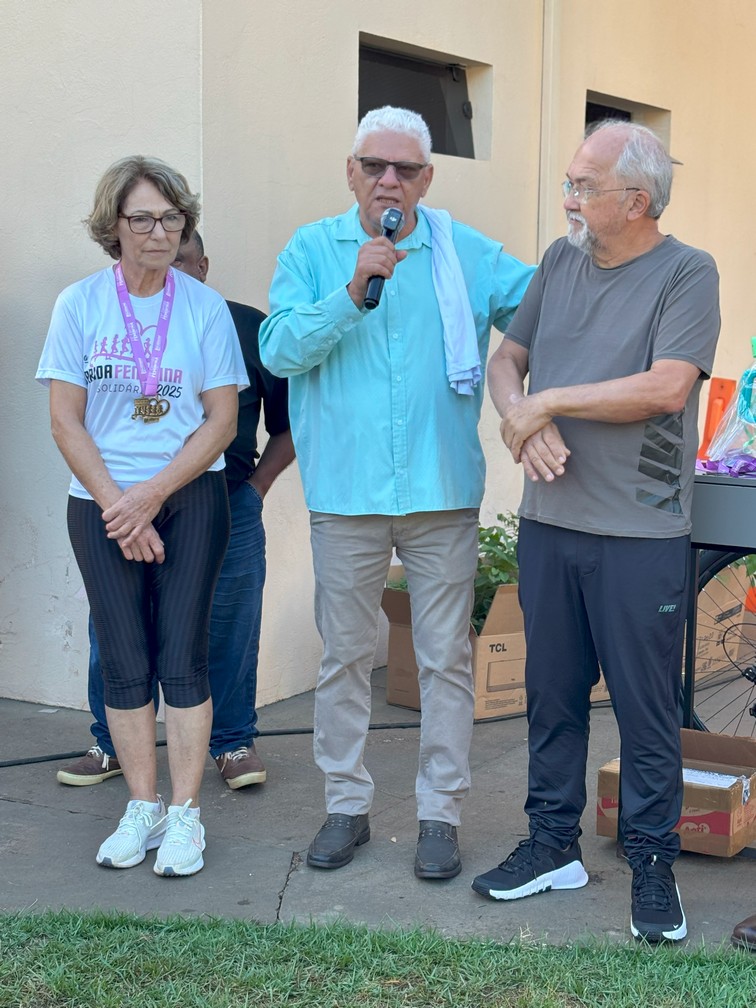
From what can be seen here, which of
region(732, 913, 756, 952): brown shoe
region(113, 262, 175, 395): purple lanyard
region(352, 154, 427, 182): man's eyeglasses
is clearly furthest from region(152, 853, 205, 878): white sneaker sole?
region(352, 154, 427, 182): man's eyeglasses

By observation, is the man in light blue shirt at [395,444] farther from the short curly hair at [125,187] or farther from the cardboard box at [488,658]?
the cardboard box at [488,658]

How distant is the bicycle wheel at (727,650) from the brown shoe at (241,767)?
5.96ft

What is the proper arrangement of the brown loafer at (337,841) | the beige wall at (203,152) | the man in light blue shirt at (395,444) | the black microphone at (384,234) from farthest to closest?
the beige wall at (203,152) < the brown loafer at (337,841) < the man in light blue shirt at (395,444) < the black microphone at (384,234)

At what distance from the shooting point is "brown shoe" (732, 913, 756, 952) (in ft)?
10.4

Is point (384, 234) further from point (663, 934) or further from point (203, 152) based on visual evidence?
point (663, 934)

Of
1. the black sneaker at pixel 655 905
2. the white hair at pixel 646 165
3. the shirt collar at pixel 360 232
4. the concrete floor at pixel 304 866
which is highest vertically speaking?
the white hair at pixel 646 165

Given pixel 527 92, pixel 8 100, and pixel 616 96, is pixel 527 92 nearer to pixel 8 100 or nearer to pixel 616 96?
pixel 616 96

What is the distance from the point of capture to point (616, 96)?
7203mm

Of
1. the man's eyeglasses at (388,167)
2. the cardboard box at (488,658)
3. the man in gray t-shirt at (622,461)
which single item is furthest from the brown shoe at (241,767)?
the man's eyeglasses at (388,167)

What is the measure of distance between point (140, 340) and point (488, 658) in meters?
2.26

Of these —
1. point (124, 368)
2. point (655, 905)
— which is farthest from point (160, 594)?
point (655, 905)

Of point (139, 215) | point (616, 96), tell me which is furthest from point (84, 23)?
point (616, 96)

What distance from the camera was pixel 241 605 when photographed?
177 inches

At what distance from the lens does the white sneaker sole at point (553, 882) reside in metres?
3.47
